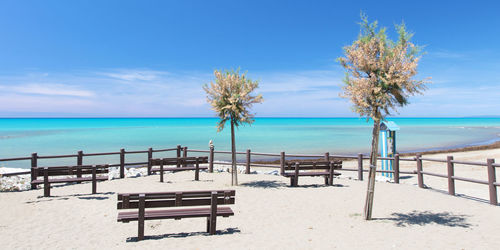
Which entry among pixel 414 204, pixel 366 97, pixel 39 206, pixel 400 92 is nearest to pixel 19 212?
pixel 39 206

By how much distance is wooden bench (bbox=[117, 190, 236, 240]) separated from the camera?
19.1 feet

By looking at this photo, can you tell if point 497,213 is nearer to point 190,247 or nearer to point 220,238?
point 220,238

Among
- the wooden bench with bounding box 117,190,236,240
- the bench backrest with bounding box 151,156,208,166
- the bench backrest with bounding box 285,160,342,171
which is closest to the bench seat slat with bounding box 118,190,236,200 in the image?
the wooden bench with bounding box 117,190,236,240

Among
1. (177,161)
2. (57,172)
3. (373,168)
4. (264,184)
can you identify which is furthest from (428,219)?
(57,172)

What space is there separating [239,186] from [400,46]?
7.25m

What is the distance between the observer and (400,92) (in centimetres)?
684

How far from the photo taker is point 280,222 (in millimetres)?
7281

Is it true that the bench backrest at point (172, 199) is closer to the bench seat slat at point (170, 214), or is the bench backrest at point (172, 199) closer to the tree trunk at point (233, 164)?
the bench seat slat at point (170, 214)

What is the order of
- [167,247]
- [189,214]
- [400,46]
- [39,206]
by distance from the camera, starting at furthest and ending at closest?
[39,206], [400,46], [189,214], [167,247]

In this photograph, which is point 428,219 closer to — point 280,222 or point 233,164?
point 280,222

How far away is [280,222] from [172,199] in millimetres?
2507

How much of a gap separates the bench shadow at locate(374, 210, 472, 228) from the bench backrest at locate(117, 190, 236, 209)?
396 cm

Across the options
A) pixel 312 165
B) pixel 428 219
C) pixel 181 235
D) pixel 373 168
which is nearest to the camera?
pixel 181 235

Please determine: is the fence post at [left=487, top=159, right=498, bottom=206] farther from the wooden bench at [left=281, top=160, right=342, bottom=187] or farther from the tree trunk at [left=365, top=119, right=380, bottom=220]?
the wooden bench at [left=281, top=160, right=342, bottom=187]
